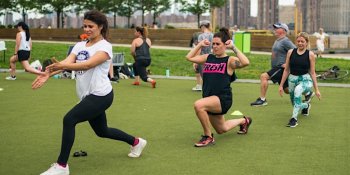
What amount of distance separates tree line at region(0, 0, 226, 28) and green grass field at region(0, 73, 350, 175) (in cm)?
4348

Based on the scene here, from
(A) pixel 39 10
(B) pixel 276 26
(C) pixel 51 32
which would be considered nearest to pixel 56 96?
(B) pixel 276 26

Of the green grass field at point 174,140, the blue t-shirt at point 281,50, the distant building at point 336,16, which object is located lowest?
the green grass field at point 174,140

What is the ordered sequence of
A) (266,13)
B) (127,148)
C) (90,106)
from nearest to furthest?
(90,106) → (127,148) → (266,13)

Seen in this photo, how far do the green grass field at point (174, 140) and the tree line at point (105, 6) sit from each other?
43.5 metres

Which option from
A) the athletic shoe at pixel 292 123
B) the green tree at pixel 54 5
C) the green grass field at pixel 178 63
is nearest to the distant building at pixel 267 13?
the green tree at pixel 54 5

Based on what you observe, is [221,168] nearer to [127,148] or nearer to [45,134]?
[127,148]

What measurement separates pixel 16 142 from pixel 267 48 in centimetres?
3133

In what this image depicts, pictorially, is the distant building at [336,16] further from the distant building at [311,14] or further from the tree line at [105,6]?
the tree line at [105,6]

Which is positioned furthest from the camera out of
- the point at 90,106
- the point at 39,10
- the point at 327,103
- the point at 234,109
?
the point at 39,10

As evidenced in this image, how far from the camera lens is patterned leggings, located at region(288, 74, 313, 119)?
10.0 meters

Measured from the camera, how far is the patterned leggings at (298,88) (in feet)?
32.9

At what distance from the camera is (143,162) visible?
721cm

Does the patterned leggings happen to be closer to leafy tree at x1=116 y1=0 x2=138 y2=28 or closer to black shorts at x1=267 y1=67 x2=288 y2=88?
black shorts at x1=267 y1=67 x2=288 y2=88

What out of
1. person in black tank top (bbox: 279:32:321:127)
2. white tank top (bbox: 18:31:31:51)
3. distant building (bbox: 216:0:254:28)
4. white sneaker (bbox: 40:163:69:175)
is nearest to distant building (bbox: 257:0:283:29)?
distant building (bbox: 216:0:254:28)
